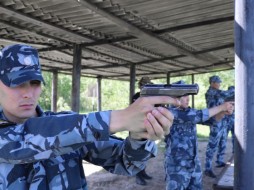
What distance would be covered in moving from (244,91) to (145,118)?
508mm

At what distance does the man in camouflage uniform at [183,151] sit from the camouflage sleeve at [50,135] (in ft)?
10.2

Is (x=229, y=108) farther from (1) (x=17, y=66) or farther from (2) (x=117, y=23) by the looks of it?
(1) (x=17, y=66)

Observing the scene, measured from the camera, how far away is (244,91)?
4.60 ft

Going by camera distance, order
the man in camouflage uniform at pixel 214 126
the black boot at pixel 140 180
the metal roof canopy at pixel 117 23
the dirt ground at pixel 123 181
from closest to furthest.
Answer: the metal roof canopy at pixel 117 23, the dirt ground at pixel 123 181, the black boot at pixel 140 180, the man in camouflage uniform at pixel 214 126

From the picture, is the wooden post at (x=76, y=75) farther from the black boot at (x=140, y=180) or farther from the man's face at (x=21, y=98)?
the man's face at (x=21, y=98)

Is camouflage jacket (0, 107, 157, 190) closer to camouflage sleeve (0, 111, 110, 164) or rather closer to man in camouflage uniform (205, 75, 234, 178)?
camouflage sleeve (0, 111, 110, 164)

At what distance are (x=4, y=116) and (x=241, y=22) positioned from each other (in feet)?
3.25

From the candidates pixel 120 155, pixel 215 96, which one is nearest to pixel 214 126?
pixel 215 96

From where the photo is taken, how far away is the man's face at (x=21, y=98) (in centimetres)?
140

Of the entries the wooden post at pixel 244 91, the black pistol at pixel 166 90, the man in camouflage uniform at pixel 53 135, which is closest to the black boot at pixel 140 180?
the man in camouflage uniform at pixel 53 135

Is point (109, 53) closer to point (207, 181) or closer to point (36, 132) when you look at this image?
point (207, 181)

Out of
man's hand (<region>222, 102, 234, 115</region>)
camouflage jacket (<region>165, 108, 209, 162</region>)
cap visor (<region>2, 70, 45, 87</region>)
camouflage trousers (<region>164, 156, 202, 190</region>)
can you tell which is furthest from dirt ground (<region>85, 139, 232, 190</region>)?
cap visor (<region>2, 70, 45, 87</region>)

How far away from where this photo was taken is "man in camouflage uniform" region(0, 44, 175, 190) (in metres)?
1.12

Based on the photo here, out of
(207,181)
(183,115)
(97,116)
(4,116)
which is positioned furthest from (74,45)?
(97,116)
